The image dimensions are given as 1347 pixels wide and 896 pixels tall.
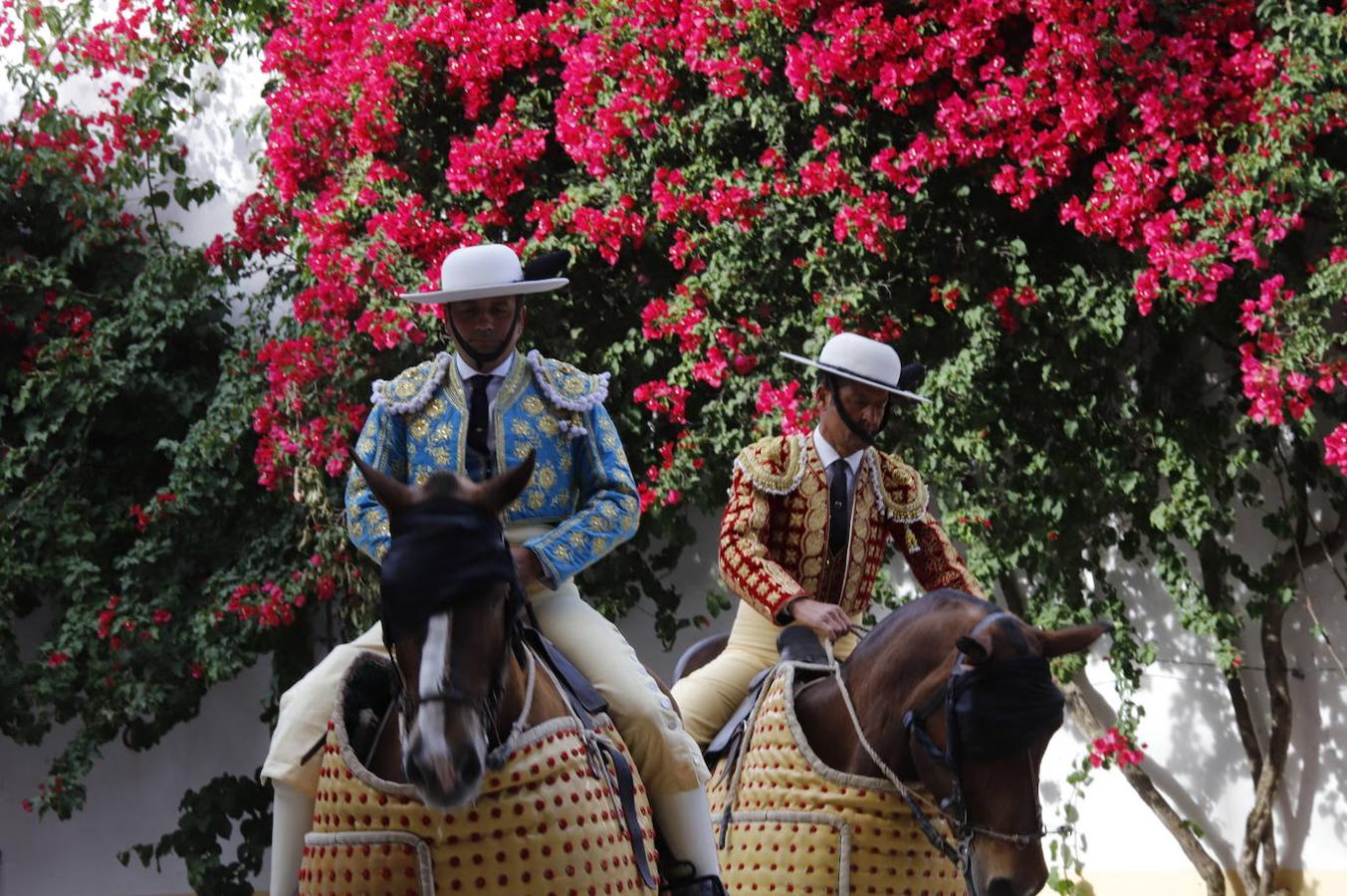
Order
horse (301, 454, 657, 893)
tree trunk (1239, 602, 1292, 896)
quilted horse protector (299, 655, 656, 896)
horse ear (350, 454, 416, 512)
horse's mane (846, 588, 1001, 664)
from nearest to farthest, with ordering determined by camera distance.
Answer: horse (301, 454, 657, 893) → horse ear (350, 454, 416, 512) → quilted horse protector (299, 655, 656, 896) → horse's mane (846, 588, 1001, 664) → tree trunk (1239, 602, 1292, 896)

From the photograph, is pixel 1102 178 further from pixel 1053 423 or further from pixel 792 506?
pixel 792 506

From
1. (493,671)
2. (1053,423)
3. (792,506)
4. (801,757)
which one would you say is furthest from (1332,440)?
(493,671)

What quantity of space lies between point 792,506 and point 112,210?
6.10 meters

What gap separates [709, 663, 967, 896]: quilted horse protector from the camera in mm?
4207

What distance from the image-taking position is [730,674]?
504cm

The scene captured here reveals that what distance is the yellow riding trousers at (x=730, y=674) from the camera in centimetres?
493

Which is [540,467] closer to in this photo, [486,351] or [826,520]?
[486,351]

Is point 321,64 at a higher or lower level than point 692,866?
higher

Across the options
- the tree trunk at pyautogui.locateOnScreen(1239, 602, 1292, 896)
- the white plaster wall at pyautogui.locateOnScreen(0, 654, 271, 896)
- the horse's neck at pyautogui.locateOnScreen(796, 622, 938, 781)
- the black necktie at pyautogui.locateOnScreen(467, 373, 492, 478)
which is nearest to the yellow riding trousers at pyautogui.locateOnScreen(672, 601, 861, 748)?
the horse's neck at pyautogui.locateOnScreen(796, 622, 938, 781)

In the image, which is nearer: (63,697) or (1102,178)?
(1102,178)

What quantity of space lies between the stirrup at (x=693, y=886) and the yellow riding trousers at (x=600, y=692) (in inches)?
8.1

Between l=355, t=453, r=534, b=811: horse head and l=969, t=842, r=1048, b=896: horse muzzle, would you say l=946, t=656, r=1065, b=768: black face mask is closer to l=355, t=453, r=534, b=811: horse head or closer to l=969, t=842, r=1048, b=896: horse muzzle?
l=969, t=842, r=1048, b=896: horse muzzle

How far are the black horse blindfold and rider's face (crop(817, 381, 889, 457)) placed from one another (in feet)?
6.58

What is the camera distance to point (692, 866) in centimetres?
382
